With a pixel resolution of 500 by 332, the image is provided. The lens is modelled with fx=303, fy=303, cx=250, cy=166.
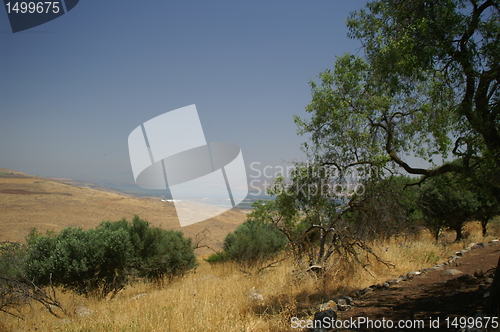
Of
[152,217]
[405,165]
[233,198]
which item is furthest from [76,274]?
[152,217]

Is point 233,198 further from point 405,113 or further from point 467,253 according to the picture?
point 467,253

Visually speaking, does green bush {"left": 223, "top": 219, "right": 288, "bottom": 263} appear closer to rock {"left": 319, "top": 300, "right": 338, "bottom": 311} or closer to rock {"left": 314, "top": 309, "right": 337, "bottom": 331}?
rock {"left": 319, "top": 300, "right": 338, "bottom": 311}

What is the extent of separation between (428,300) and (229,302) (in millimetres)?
3678

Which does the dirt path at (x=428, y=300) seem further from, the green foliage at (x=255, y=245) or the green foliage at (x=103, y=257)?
the green foliage at (x=103, y=257)

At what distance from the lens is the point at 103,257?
8953 millimetres

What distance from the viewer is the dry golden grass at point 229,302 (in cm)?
470

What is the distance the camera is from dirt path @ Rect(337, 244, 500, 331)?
4453 millimetres

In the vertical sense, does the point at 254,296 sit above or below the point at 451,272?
above

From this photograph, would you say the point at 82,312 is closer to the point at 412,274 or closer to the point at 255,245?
the point at 255,245

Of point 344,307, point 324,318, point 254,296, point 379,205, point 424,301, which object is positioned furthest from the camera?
point 379,205

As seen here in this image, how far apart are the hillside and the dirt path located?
44.2 feet

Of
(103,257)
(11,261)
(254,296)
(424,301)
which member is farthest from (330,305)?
(11,261)

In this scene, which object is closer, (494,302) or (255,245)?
(494,302)

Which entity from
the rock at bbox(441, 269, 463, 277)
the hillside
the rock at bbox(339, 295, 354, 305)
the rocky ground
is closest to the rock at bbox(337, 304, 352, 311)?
the rocky ground
